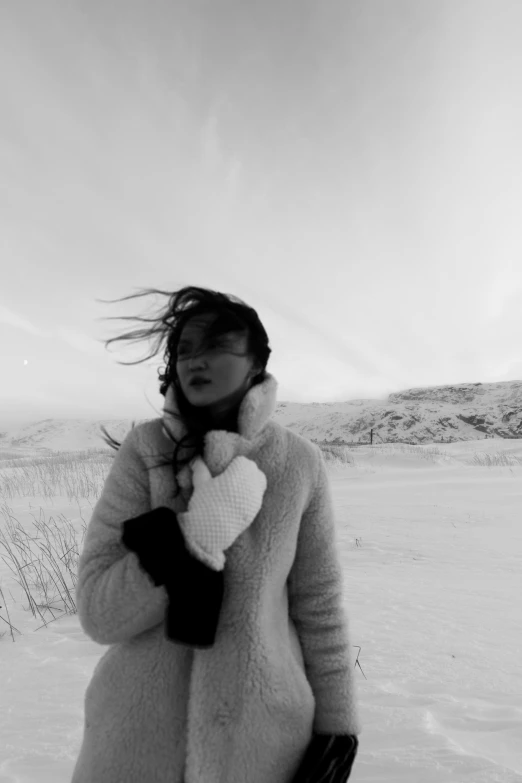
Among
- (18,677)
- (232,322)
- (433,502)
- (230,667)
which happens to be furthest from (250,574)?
(433,502)

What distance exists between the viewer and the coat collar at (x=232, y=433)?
3.34 feet

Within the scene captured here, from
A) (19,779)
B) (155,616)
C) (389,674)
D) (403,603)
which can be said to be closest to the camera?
(155,616)

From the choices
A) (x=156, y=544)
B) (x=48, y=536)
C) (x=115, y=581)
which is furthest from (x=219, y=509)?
(x=48, y=536)

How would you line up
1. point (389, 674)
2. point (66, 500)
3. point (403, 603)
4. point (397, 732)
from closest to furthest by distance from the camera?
point (397, 732) → point (389, 674) → point (403, 603) → point (66, 500)

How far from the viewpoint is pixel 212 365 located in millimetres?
1108

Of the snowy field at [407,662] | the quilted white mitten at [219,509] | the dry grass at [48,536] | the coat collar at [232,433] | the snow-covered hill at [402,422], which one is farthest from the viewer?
the snow-covered hill at [402,422]

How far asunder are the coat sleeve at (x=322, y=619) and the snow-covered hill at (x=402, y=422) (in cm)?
4366

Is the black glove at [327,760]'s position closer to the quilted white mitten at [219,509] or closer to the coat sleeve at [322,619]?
the coat sleeve at [322,619]

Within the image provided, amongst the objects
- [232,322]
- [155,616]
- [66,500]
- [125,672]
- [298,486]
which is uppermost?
[232,322]

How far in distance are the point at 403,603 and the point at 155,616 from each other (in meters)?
2.97

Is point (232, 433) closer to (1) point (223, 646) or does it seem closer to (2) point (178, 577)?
(2) point (178, 577)

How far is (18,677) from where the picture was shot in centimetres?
226

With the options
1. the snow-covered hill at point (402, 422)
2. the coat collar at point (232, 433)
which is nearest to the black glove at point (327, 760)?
the coat collar at point (232, 433)

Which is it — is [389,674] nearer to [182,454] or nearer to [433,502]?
[182,454]
